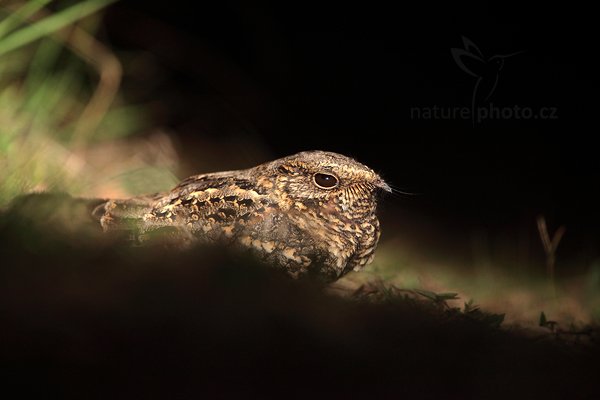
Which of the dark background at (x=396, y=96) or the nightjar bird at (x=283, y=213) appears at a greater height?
the dark background at (x=396, y=96)

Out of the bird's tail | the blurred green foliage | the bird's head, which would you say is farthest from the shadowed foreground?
the blurred green foliage

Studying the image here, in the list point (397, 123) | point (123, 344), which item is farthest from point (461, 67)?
point (123, 344)

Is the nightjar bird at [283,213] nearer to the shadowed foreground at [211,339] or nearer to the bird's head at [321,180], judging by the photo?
the bird's head at [321,180]

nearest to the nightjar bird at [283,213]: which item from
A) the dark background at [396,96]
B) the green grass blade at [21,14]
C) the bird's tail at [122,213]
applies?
the bird's tail at [122,213]

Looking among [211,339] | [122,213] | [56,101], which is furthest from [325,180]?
[56,101]

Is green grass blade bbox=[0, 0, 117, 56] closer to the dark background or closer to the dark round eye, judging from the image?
the dark background

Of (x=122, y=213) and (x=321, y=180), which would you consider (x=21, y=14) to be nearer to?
(x=122, y=213)
